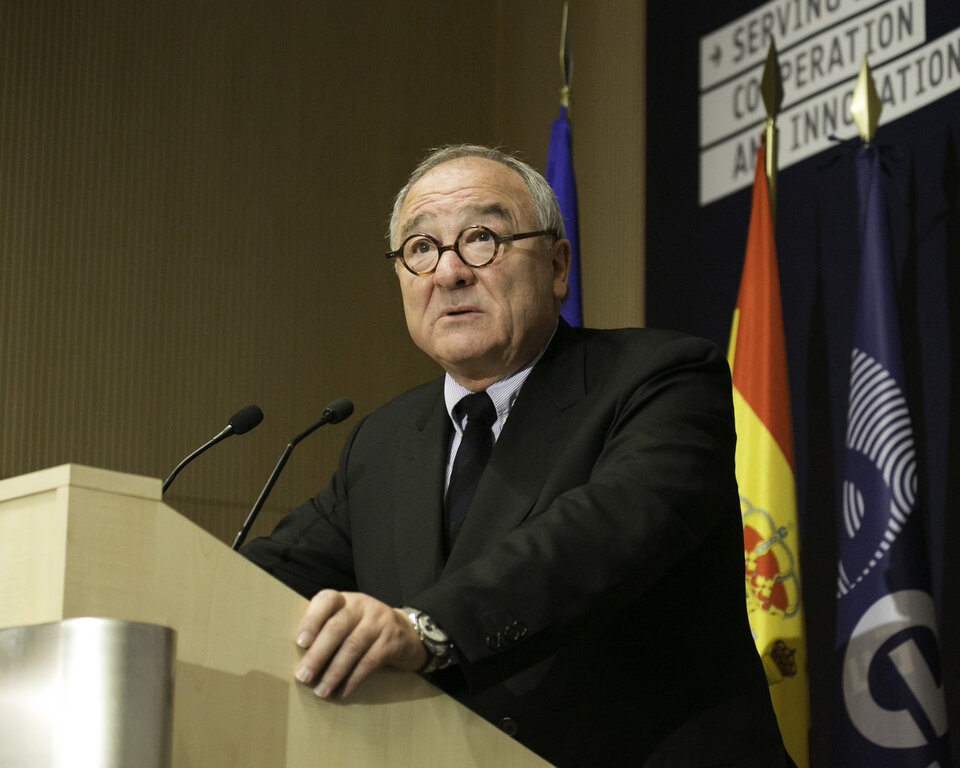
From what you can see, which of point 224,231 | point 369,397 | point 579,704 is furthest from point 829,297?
point 579,704

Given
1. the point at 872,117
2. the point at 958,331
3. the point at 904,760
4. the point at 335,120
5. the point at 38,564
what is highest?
the point at 335,120

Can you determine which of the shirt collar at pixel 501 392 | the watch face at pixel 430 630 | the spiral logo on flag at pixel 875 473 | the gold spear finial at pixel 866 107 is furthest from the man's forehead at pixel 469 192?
the gold spear finial at pixel 866 107

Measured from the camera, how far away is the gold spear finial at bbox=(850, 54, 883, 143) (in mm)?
3748

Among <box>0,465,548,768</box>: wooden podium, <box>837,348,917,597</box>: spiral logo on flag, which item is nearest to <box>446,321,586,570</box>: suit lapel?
<box>0,465,548,768</box>: wooden podium

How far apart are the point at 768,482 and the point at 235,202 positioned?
2.41 meters

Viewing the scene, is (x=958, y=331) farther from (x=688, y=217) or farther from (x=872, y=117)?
(x=688, y=217)

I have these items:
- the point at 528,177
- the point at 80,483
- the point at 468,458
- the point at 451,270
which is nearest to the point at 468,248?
the point at 451,270

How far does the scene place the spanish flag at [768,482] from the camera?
3498mm

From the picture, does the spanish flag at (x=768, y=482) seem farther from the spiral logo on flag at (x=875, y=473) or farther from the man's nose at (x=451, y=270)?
the man's nose at (x=451, y=270)

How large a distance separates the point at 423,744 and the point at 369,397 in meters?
3.87

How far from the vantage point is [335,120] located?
5.24 metres

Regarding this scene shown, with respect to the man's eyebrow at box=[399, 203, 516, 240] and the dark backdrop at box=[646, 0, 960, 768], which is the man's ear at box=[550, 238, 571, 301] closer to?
the man's eyebrow at box=[399, 203, 516, 240]

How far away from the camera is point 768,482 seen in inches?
144

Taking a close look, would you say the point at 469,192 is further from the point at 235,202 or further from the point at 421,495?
the point at 235,202
